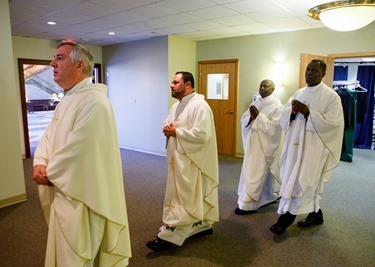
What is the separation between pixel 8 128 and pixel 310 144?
3.35m

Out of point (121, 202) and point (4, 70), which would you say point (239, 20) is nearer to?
point (4, 70)

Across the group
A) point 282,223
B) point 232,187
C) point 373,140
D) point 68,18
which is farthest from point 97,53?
point 373,140

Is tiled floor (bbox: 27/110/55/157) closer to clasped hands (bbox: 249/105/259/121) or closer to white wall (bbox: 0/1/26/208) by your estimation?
white wall (bbox: 0/1/26/208)

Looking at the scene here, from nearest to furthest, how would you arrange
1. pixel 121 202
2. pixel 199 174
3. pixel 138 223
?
pixel 121 202 < pixel 199 174 < pixel 138 223

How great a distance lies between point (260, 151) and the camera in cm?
320

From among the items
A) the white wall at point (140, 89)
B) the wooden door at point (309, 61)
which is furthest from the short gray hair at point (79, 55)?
the white wall at point (140, 89)

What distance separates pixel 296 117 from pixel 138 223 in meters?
1.91

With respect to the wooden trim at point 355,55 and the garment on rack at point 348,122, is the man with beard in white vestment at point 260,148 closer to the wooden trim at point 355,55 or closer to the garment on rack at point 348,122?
the wooden trim at point 355,55

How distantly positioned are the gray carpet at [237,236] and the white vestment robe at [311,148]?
339 millimetres

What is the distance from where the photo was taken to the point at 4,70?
10.7 ft

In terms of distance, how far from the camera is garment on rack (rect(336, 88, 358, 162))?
5.65 metres

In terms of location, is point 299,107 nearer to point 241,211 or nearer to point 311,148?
point 311,148

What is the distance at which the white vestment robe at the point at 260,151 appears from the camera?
316 cm

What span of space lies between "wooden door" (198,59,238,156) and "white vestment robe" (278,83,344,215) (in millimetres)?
3212
